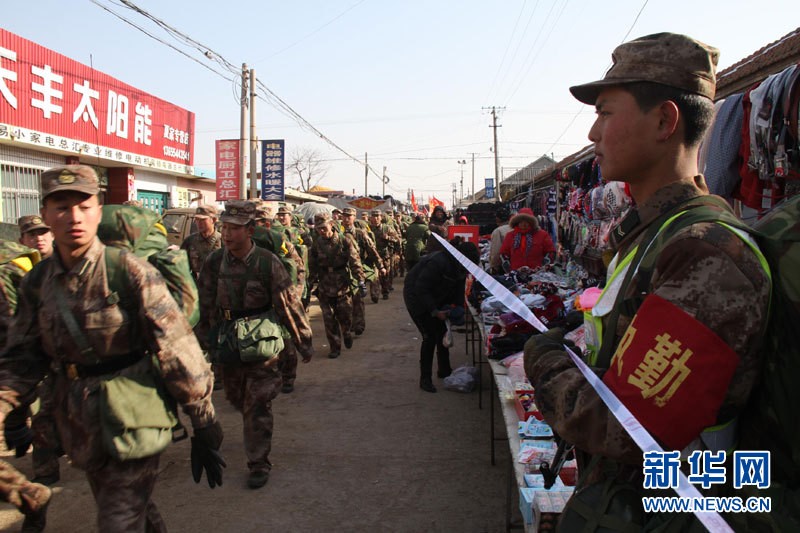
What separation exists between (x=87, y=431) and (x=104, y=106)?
15.2m

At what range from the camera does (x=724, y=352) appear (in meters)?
1.11

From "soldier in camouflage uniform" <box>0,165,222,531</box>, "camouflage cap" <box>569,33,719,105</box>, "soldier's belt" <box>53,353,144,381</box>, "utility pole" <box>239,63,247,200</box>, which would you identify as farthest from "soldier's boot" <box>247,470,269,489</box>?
"utility pole" <box>239,63,247,200</box>

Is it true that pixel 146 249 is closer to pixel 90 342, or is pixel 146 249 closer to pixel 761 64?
pixel 90 342

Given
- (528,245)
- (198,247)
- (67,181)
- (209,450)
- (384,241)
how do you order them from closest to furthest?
1. (67,181)
2. (209,450)
3. (198,247)
4. (528,245)
5. (384,241)

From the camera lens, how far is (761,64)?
3871 mm

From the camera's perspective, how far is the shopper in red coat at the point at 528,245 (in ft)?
27.0

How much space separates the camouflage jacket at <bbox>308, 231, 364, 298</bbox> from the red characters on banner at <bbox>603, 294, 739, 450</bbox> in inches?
315

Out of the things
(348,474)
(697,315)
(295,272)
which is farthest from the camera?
(295,272)

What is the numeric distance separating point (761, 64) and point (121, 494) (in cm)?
467

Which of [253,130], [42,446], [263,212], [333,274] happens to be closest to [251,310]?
[42,446]

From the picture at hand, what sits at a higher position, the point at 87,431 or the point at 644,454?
the point at 644,454

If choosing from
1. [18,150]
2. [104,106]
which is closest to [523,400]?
[18,150]

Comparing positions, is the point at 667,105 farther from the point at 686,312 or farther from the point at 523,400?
the point at 523,400

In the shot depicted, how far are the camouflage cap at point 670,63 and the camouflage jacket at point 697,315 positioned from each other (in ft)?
1.46
